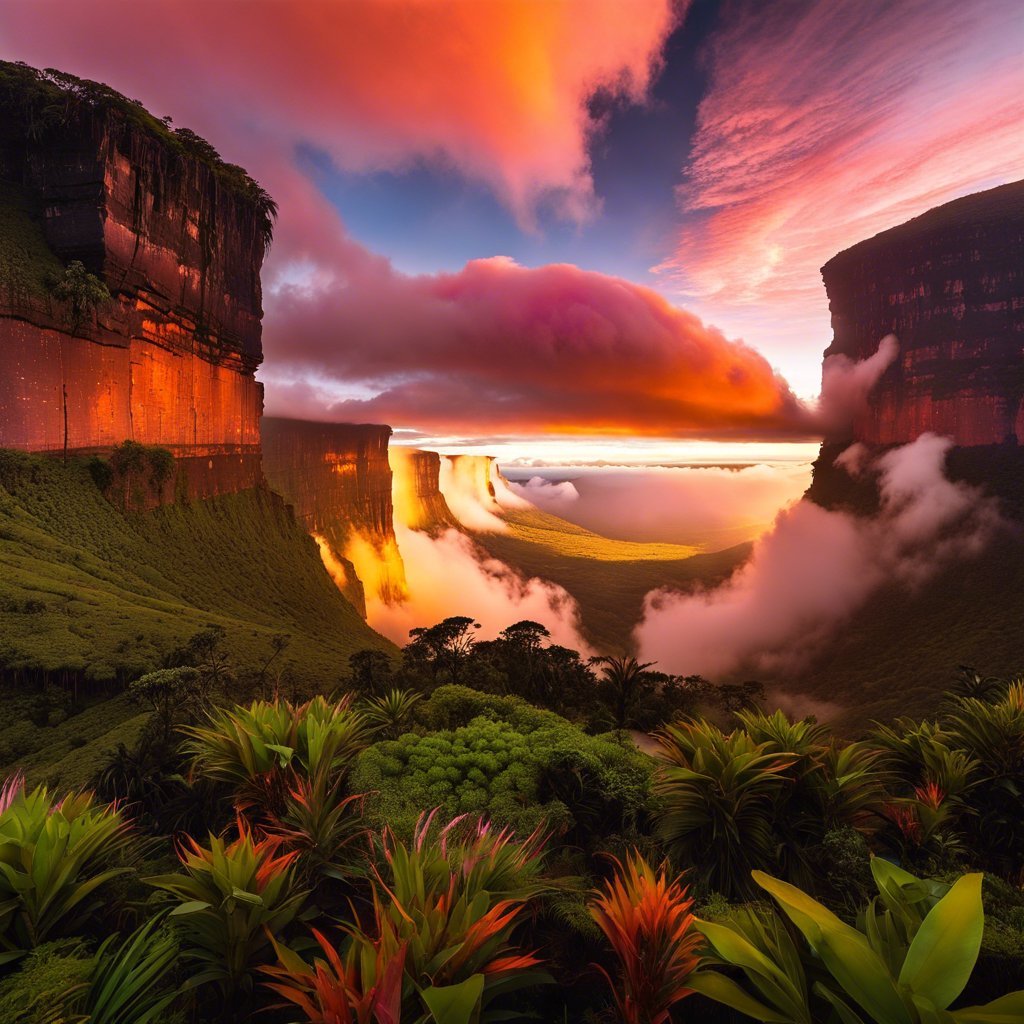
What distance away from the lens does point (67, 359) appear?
3075cm

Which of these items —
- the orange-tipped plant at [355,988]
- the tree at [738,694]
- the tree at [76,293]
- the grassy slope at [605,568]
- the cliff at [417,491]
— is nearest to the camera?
the orange-tipped plant at [355,988]

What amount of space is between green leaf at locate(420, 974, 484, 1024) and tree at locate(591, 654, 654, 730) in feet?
49.2

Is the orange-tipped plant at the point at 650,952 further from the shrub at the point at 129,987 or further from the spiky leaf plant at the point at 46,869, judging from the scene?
the spiky leaf plant at the point at 46,869

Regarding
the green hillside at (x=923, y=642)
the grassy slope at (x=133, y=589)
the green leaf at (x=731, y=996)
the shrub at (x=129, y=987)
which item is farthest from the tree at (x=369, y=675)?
the green hillside at (x=923, y=642)

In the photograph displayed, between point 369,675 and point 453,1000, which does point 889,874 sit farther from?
point 369,675

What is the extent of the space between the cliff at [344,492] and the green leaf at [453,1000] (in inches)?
2769

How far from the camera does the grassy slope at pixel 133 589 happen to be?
14.8m

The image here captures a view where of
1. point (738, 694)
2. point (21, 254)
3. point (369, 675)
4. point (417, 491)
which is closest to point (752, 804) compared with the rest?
point (369, 675)

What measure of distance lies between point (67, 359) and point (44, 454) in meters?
6.02

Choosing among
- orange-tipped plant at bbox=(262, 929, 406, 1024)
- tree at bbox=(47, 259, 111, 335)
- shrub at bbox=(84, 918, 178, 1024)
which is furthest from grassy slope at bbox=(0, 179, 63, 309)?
orange-tipped plant at bbox=(262, 929, 406, 1024)

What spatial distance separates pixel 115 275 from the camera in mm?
35906

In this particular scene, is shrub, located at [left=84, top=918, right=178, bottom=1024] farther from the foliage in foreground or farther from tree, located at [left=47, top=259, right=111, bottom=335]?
tree, located at [left=47, top=259, right=111, bottom=335]

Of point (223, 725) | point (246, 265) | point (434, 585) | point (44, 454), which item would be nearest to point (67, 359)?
point (44, 454)

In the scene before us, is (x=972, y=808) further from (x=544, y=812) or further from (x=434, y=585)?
A: (x=434, y=585)
